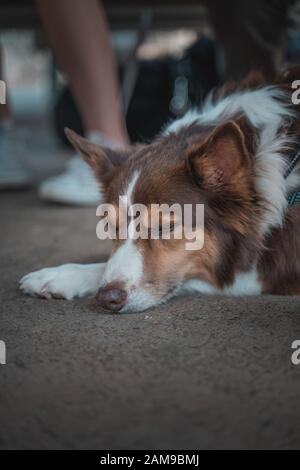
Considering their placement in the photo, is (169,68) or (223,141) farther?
(169,68)

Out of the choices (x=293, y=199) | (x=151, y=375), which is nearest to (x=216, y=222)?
(x=293, y=199)

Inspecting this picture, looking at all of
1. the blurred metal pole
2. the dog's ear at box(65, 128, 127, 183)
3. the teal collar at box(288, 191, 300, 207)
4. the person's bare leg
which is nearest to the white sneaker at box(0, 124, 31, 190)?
the person's bare leg

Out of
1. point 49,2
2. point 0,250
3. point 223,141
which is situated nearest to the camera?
point 223,141

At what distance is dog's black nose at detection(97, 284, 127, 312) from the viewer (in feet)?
6.46

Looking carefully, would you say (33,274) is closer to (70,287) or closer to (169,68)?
(70,287)

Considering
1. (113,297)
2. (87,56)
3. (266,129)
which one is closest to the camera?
(113,297)

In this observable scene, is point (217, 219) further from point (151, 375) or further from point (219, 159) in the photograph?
point (151, 375)

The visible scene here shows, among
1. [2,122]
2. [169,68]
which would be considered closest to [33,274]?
[2,122]

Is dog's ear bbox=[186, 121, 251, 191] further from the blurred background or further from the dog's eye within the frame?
the blurred background

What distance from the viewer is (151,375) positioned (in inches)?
60.4

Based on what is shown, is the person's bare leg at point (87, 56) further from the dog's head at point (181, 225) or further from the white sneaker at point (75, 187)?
the dog's head at point (181, 225)

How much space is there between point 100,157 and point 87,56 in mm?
1386
